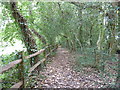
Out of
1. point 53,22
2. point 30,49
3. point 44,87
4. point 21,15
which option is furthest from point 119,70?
point 53,22

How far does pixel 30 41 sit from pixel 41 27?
477 centimetres

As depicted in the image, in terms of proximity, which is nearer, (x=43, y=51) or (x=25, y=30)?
(x=25, y=30)

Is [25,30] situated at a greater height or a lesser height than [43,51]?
greater

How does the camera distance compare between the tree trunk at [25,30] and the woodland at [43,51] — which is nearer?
the woodland at [43,51]

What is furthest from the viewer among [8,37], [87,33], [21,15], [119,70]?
[87,33]

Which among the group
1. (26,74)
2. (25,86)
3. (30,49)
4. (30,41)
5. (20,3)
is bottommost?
(25,86)

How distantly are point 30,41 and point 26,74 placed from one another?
1647 millimetres

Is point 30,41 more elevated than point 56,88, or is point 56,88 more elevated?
point 30,41

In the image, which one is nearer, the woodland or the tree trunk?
the woodland

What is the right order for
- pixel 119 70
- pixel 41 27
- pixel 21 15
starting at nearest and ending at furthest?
pixel 119 70, pixel 21 15, pixel 41 27

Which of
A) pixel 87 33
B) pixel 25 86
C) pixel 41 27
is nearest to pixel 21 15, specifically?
pixel 25 86

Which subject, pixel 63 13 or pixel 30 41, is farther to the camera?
pixel 63 13

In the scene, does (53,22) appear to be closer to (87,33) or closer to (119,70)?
(87,33)

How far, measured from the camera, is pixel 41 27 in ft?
30.8
